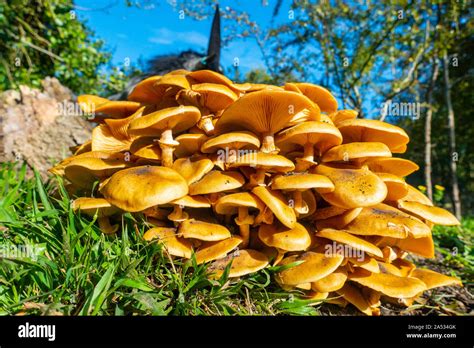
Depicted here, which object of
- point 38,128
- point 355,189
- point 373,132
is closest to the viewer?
point 355,189

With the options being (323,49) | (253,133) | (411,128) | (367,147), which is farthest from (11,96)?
(411,128)

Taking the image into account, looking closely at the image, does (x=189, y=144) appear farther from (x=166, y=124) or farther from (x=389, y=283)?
(x=389, y=283)

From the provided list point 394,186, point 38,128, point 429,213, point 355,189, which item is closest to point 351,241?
point 355,189

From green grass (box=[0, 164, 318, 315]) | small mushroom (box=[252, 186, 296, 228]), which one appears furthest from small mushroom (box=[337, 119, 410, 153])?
green grass (box=[0, 164, 318, 315])

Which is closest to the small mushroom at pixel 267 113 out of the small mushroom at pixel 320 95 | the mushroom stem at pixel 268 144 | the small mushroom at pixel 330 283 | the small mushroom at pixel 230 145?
the mushroom stem at pixel 268 144

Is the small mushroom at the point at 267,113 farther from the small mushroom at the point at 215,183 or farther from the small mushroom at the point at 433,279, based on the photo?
the small mushroom at the point at 433,279

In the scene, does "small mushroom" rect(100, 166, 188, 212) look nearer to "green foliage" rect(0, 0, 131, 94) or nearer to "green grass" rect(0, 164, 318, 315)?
"green grass" rect(0, 164, 318, 315)
